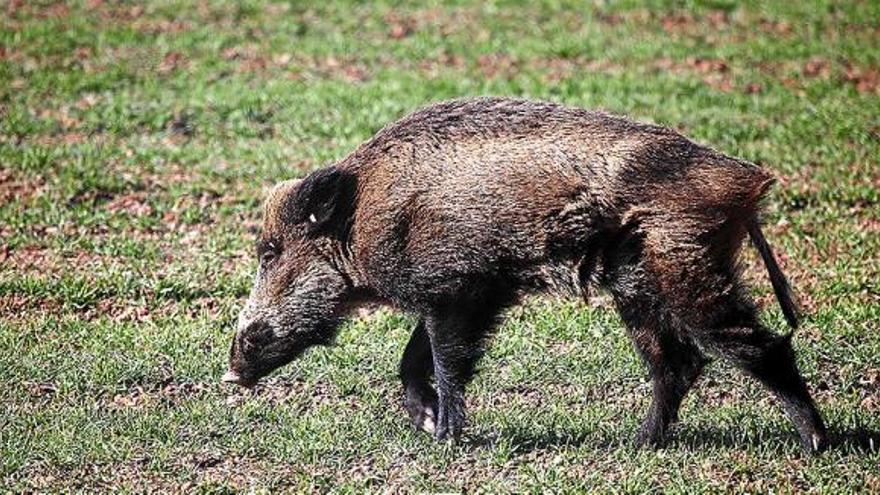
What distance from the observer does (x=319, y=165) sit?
10.1m

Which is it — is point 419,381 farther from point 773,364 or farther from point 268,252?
point 773,364

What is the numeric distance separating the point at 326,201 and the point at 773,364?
82.8 inches

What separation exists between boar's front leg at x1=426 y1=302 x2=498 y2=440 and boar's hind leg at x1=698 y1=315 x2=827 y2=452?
1005mm

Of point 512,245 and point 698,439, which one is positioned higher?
point 512,245

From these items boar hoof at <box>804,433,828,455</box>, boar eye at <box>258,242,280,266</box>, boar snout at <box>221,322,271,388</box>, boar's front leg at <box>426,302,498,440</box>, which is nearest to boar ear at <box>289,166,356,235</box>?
boar eye at <box>258,242,280,266</box>

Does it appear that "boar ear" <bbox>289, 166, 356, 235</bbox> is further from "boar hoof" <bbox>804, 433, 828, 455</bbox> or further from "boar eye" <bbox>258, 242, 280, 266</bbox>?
"boar hoof" <bbox>804, 433, 828, 455</bbox>

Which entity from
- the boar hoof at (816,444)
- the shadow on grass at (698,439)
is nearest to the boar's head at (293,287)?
the shadow on grass at (698,439)

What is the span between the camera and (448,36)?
13172 millimetres

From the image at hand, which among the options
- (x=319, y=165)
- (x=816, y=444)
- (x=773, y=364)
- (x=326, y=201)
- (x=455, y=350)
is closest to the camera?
(x=773, y=364)

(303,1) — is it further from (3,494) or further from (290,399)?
(3,494)

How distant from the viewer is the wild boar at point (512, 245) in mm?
5793

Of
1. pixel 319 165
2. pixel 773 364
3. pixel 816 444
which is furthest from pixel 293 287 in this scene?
pixel 319 165

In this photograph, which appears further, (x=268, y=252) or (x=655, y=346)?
(x=268, y=252)

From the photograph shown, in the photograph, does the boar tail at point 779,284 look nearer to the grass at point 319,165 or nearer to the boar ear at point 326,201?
the grass at point 319,165
